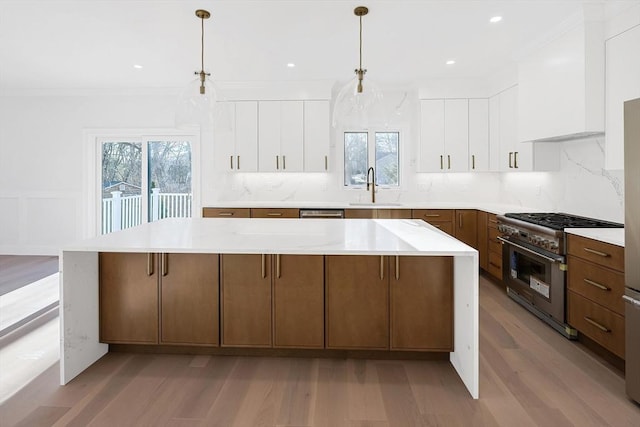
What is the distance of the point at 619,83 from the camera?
288 centimetres

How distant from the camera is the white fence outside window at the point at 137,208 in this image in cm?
577

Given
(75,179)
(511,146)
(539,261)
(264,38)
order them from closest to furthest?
(539,261) → (264,38) → (511,146) → (75,179)

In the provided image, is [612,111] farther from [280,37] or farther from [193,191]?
[193,191]

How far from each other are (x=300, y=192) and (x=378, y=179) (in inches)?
45.1

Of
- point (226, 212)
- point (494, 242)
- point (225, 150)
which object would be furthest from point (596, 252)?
point (225, 150)

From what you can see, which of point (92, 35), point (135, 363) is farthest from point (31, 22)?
point (135, 363)

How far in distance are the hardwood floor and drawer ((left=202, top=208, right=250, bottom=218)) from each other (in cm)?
203

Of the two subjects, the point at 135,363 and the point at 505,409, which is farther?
the point at 135,363

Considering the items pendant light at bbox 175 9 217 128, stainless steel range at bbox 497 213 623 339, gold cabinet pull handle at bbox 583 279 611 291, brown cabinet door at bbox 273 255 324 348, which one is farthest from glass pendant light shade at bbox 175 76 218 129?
gold cabinet pull handle at bbox 583 279 611 291

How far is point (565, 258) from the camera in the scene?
290 cm

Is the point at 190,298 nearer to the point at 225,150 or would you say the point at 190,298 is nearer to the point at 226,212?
the point at 226,212

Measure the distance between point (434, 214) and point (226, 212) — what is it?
2.64 meters

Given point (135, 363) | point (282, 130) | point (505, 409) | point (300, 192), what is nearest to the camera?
point (505, 409)

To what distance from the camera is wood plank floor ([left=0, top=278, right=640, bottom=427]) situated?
6.26ft
